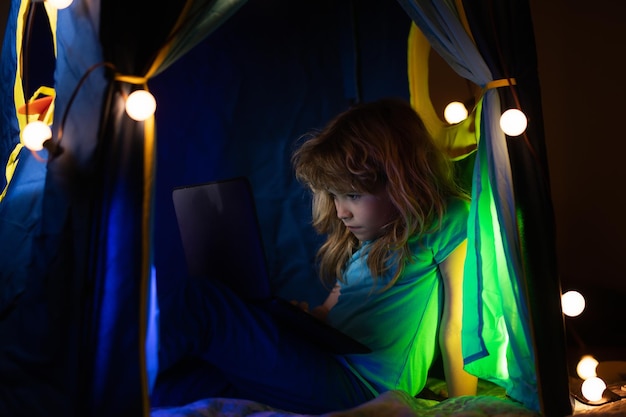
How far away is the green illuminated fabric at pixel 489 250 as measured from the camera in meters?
1.44

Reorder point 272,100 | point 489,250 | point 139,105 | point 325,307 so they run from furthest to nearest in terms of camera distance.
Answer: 1. point 272,100
2. point 325,307
3. point 489,250
4. point 139,105

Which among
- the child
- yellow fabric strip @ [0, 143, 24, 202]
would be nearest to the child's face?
the child

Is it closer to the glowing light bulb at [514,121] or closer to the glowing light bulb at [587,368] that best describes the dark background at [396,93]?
the glowing light bulb at [587,368]

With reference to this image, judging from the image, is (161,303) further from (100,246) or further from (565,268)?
(565,268)

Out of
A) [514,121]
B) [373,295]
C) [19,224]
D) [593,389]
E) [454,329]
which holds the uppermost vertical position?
[514,121]

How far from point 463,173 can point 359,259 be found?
38cm

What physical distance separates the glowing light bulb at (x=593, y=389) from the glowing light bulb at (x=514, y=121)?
734 millimetres

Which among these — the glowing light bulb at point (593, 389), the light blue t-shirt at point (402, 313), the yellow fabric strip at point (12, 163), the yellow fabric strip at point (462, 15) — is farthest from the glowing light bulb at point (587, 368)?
the yellow fabric strip at point (12, 163)

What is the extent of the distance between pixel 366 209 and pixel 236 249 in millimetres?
343

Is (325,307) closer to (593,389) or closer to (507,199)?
(507,199)

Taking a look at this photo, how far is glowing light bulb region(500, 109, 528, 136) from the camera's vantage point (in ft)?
4.53

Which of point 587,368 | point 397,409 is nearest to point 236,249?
point 397,409

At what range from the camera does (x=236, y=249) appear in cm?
158

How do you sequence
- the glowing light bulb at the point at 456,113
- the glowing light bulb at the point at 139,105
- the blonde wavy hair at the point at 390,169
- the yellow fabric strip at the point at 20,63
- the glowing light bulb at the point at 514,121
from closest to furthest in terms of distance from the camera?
the glowing light bulb at the point at 139,105 → the glowing light bulb at the point at 514,121 → the blonde wavy hair at the point at 390,169 → the yellow fabric strip at the point at 20,63 → the glowing light bulb at the point at 456,113
